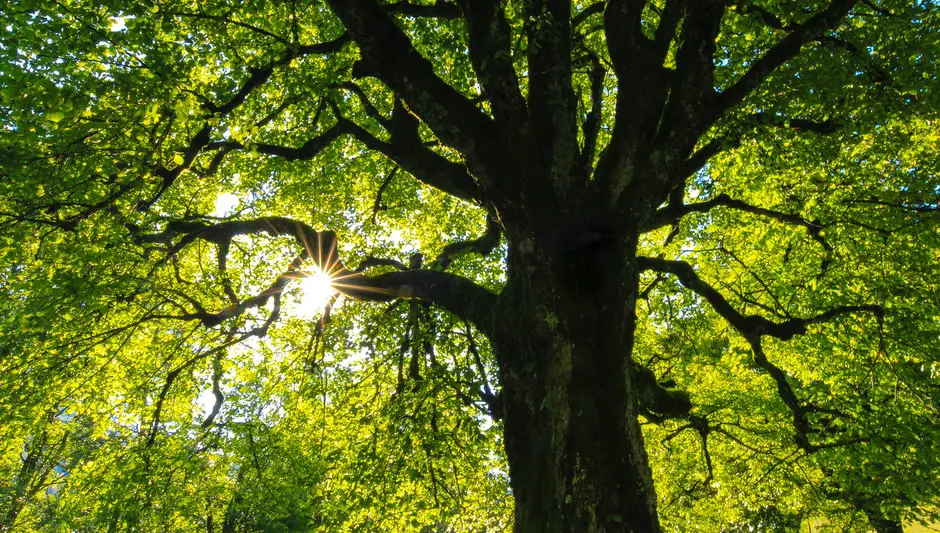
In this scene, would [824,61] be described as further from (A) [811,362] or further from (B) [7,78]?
(B) [7,78]

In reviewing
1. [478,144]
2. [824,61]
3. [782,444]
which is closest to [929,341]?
[782,444]

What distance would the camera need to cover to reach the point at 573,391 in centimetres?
439

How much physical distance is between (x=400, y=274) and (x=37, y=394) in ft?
20.3

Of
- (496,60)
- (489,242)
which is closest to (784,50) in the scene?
(496,60)

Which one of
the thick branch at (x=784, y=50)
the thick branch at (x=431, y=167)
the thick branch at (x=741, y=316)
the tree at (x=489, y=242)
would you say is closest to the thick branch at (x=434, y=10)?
the tree at (x=489, y=242)

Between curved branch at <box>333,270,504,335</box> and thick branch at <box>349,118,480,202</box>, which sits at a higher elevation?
thick branch at <box>349,118,480,202</box>

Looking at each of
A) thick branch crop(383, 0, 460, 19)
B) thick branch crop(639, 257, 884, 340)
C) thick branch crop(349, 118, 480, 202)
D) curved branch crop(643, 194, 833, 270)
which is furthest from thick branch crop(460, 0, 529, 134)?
thick branch crop(639, 257, 884, 340)

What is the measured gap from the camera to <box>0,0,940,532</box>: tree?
15.6 ft

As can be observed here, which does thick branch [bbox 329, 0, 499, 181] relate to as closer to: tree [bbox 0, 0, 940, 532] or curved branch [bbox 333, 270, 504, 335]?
tree [bbox 0, 0, 940, 532]

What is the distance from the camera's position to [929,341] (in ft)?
31.5

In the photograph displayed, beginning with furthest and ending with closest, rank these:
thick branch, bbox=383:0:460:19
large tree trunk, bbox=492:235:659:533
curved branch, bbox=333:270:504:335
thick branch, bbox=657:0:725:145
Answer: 1. thick branch, bbox=383:0:460:19
2. curved branch, bbox=333:270:504:335
3. thick branch, bbox=657:0:725:145
4. large tree trunk, bbox=492:235:659:533

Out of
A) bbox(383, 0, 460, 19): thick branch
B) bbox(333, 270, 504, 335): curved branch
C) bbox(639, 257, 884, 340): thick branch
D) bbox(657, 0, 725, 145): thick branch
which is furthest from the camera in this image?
bbox(639, 257, 884, 340): thick branch

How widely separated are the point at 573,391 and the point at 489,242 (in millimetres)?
4776

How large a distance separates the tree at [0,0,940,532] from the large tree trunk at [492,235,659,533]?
0.03 m
